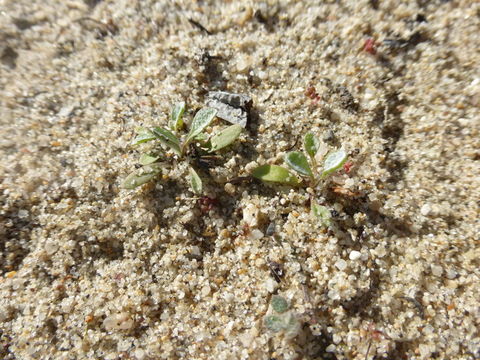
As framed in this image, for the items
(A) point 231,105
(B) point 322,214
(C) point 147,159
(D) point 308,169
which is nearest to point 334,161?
(D) point 308,169

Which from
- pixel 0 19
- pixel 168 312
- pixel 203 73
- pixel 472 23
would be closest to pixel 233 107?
pixel 203 73

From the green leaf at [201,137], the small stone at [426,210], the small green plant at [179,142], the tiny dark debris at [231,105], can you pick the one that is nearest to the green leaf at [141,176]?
the small green plant at [179,142]

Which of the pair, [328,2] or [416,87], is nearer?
[416,87]

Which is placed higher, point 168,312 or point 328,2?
point 328,2

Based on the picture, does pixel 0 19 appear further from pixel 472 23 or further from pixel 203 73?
pixel 472 23

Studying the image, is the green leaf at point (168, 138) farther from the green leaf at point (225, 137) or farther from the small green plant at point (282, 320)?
the small green plant at point (282, 320)

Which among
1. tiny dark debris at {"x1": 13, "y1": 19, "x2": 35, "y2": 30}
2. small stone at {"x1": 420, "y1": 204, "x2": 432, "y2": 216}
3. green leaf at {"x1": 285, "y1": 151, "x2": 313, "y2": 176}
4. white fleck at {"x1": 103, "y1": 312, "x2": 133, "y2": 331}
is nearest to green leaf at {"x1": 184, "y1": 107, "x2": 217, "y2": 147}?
green leaf at {"x1": 285, "y1": 151, "x2": 313, "y2": 176}

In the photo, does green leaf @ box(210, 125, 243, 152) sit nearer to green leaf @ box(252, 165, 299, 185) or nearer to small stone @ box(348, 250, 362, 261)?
green leaf @ box(252, 165, 299, 185)

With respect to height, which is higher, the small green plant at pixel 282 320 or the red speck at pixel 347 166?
the red speck at pixel 347 166
